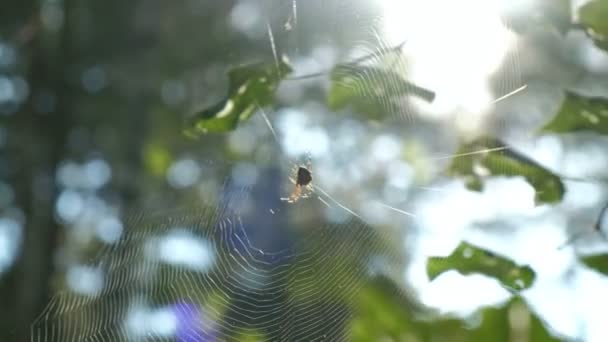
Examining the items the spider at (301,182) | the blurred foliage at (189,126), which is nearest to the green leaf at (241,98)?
the blurred foliage at (189,126)

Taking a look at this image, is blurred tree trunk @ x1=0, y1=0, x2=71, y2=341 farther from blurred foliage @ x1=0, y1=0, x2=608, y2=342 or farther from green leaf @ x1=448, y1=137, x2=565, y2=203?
green leaf @ x1=448, y1=137, x2=565, y2=203

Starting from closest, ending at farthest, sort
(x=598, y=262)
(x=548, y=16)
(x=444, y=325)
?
(x=444, y=325), (x=598, y=262), (x=548, y=16)

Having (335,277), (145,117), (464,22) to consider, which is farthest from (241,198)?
(145,117)

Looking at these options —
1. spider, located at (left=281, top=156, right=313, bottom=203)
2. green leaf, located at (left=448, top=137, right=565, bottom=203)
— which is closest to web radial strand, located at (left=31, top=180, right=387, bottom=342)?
spider, located at (left=281, top=156, right=313, bottom=203)

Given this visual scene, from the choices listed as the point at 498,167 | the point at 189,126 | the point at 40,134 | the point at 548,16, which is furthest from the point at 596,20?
the point at 40,134

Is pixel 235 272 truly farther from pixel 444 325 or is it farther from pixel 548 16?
pixel 444 325

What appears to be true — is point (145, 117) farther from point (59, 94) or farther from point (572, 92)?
point (572, 92)

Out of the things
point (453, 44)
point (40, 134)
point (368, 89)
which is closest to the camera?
point (368, 89)
